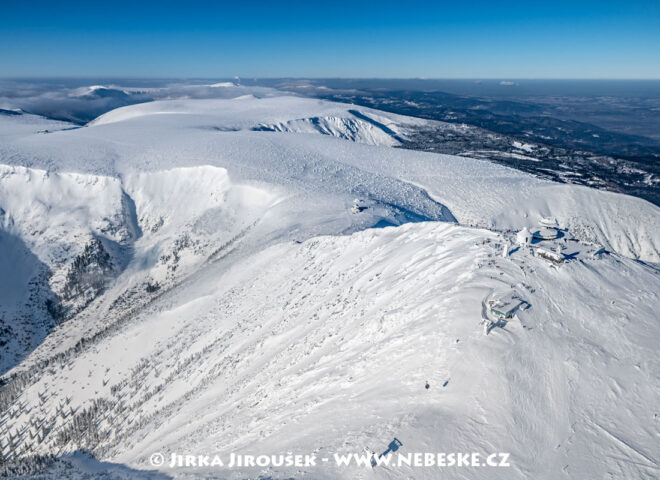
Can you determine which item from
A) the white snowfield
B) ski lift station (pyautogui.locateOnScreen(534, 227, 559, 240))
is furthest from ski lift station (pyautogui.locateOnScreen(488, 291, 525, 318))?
ski lift station (pyautogui.locateOnScreen(534, 227, 559, 240))

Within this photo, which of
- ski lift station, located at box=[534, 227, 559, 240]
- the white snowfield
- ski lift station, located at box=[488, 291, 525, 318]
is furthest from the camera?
ski lift station, located at box=[534, 227, 559, 240]

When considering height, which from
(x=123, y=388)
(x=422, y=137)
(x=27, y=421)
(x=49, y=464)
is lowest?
(x=27, y=421)

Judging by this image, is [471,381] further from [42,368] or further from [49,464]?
[42,368]

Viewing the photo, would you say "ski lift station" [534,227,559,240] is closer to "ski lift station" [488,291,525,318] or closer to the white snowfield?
the white snowfield

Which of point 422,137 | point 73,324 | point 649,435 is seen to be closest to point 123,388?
point 73,324

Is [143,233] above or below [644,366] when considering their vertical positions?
below

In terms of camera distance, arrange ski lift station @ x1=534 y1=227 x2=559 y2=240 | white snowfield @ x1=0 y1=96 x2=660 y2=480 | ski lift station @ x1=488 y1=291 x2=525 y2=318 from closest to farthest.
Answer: white snowfield @ x1=0 y1=96 x2=660 y2=480 < ski lift station @ x1=488 y1=291 x2=525 y2=318 < ski lift station @ x1=534 y1=227 x2=559 y2=240

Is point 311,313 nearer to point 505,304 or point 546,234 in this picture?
point 505,304
